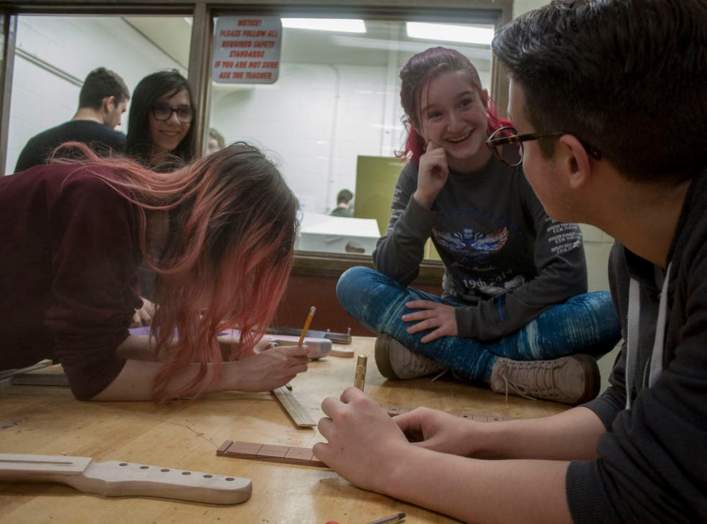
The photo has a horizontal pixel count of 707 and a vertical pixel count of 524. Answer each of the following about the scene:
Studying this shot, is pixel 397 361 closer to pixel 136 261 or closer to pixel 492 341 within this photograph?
pixel 492 341

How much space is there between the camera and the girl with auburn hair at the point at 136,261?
41.2 inches

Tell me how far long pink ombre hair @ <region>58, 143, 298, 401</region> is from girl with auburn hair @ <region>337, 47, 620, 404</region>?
1.81 ft

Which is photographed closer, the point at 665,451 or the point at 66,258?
the point at 665,451

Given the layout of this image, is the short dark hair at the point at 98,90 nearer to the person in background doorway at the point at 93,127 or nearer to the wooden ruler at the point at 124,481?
the person in background doorway at the point at 93,127

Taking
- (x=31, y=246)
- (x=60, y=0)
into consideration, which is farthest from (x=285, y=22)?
(x=31, y=246)

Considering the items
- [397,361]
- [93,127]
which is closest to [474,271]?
[397,361]

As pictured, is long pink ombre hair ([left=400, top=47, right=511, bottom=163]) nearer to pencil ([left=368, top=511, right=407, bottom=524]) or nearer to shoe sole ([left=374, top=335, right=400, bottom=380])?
shoe sole ([left=374, top=335, right=400, bottom=380])

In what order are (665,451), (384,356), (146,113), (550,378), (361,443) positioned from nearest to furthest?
(665,451), (361,443), (550,378), (384,356), (146,113)

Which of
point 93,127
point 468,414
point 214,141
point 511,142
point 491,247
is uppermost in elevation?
point 214,141

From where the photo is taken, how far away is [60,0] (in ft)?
9.75

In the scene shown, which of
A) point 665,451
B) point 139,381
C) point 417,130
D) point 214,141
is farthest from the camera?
point 214,141

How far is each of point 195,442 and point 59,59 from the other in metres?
3.49

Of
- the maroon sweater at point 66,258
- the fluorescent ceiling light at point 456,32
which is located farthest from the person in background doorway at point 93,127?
the fluorescent ceiling light at point 456,32

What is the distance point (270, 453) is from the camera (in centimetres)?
88
